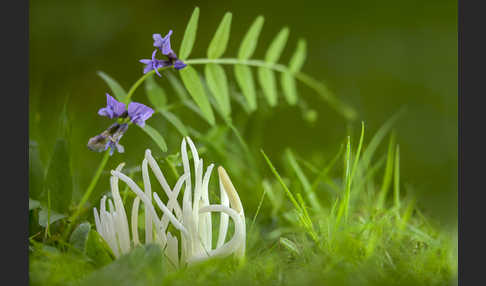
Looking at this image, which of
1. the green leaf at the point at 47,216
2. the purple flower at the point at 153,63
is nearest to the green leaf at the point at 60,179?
the green leaf at the point at 47,216

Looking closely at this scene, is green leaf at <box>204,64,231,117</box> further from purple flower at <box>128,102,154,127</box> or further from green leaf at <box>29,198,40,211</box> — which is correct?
green leaf at <box>29,198,40,211</box>

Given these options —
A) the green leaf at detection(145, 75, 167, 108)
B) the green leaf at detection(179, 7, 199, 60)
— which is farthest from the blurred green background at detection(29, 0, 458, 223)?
the green leaf at detection(179, 7, 199, 60)

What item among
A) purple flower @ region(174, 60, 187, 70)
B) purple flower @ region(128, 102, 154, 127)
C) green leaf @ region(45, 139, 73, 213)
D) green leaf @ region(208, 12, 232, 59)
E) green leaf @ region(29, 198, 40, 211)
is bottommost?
green leaf @ region(29, 198, 40, 211)

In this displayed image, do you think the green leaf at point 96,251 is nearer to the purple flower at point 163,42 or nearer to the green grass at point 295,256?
the green grass at point 295,256

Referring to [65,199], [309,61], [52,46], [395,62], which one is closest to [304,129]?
[309,61]

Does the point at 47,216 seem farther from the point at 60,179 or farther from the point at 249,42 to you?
the point at 249,42

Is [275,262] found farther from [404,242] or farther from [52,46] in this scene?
[52,46]

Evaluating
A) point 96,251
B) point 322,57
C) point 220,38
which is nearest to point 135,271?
point 96,251
